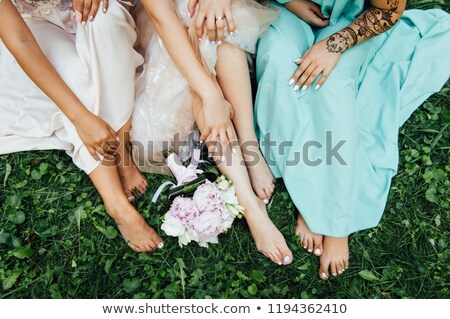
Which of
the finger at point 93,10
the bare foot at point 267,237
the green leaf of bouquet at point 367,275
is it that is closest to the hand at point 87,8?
the finger at point 93,10

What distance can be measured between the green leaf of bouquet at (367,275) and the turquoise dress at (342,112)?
0.21 metres

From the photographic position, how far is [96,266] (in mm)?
2051

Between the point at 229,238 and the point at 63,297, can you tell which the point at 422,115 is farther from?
the point at 63,297

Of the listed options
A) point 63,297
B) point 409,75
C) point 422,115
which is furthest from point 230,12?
point 63,297

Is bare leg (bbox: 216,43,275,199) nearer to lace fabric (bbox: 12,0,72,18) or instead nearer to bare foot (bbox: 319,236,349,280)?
bare foot (bbox: 319,236,349,280)

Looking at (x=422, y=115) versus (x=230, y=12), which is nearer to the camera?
(x=230, y=12)

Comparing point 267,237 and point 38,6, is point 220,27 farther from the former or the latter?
point 267,237

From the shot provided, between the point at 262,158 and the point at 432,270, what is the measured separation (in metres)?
0.95

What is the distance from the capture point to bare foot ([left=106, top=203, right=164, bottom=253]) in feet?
6.56

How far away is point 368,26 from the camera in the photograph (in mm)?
1875

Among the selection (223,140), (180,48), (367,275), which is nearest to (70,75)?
(180,48)

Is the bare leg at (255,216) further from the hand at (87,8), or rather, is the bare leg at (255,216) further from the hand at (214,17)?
the hand at (87,8)

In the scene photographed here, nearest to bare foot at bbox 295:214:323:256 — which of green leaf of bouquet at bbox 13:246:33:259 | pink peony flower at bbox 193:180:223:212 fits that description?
pink peony flower at bbox 193:180:223:212

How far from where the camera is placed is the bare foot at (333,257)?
1.99 m
